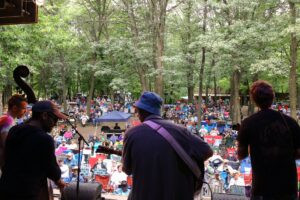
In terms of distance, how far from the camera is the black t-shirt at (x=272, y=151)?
2053 millimetres

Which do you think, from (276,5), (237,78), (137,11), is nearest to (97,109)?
(137,11)

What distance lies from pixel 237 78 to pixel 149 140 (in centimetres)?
1489

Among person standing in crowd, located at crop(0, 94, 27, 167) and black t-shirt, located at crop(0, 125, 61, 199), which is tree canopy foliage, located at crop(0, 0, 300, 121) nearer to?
person standing in crowd, located at crop(0, 94, 27, 167)

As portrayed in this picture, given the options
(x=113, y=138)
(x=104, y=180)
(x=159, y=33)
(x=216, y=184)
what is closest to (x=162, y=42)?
(x=159, y=33)

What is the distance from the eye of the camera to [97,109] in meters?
25.3

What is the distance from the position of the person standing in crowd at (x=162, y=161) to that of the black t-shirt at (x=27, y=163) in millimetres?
499

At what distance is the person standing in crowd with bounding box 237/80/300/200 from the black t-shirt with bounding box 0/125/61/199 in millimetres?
1122

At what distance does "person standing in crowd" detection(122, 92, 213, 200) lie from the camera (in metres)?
1.87

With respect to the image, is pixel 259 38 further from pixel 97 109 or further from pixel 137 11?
pixel 97 109

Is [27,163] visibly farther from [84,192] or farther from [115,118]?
[115,118]

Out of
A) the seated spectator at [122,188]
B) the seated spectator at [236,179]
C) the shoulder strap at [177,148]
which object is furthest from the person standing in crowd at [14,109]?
the seated spectator at [236,179]

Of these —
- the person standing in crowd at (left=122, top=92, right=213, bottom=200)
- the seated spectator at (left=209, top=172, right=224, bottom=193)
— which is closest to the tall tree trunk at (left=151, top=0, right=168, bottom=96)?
the seated spectator at (left=209, top=172, right=224, bottom=193)

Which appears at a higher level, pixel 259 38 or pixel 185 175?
pixel 259 38

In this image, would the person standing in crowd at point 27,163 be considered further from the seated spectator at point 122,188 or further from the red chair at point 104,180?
the red chair at point 104,180
